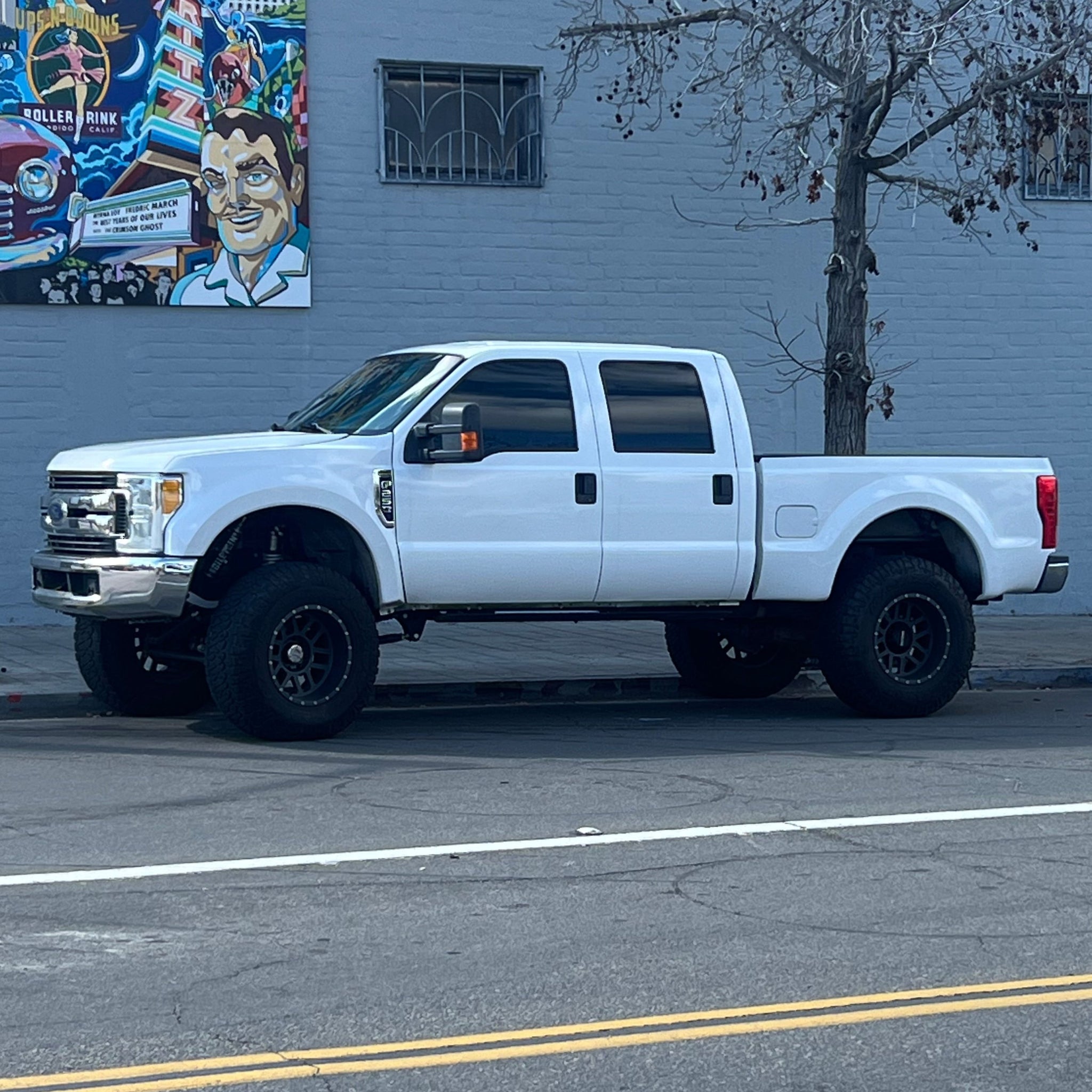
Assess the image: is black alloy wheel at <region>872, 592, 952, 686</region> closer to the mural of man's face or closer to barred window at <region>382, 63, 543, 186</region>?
barred window at <region>382, 63, 543, 186</region>

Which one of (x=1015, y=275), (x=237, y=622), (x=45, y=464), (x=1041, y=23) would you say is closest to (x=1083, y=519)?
(x=1015, y=275)

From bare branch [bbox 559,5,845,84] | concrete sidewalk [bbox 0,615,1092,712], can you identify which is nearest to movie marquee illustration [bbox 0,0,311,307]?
bare branch [bbox 559,5,845,84]

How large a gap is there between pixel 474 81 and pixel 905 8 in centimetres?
501

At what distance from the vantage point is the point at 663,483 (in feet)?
36.1

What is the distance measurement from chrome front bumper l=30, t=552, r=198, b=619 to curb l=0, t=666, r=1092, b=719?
1595 millimetres

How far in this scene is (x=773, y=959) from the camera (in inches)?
228

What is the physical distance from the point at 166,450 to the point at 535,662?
175 inches

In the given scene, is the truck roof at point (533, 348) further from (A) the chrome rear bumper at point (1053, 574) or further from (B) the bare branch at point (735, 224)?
(B) the bare branch at point (735, 224)

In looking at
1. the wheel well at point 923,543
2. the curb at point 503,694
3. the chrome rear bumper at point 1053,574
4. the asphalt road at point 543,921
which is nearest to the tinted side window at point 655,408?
the wheel well at point 923,543

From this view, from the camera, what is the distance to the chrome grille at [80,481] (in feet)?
33.6

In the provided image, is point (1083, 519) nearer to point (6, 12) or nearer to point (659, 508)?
point (659, 508)

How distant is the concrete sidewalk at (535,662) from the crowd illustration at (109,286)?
2.80 m

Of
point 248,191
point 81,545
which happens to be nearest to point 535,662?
point 81,545

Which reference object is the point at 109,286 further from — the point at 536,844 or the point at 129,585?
the point at 536,844
